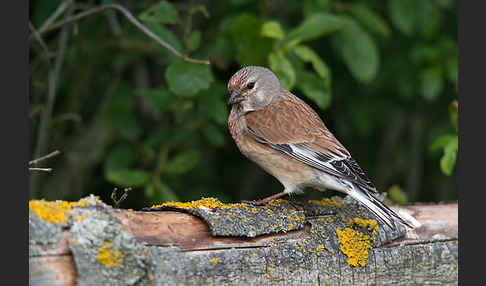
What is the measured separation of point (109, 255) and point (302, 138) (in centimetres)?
173

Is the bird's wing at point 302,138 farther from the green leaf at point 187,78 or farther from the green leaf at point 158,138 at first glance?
the green leaf at point 158,138

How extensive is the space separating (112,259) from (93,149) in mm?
2724

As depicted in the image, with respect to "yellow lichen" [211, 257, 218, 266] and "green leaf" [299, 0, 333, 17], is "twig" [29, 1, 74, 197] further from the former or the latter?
"yellow lichen" [211, 257, 218, 266]

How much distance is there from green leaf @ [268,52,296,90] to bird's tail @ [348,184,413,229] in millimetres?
944

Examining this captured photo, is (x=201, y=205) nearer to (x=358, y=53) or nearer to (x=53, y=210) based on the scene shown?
(x=53, y=210)

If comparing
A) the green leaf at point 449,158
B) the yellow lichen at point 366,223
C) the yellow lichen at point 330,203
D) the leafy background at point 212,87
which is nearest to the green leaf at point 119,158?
the leafy background at point 212,87

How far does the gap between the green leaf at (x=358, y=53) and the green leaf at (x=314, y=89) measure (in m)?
0.36

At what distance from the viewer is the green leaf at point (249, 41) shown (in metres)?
4.23

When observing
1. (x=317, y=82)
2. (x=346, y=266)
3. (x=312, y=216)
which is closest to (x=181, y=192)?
(x=317, y=82)

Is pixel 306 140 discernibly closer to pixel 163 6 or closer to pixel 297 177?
pixel 297 177

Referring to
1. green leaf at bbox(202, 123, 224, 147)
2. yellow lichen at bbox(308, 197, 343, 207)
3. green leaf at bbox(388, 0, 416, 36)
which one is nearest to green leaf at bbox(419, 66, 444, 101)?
green leaf at bbox(388, 0, 416, 36)

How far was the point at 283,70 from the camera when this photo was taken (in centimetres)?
414

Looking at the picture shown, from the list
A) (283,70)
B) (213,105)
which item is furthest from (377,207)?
(213,105)

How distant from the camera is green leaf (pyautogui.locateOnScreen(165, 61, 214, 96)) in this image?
3900 mm
